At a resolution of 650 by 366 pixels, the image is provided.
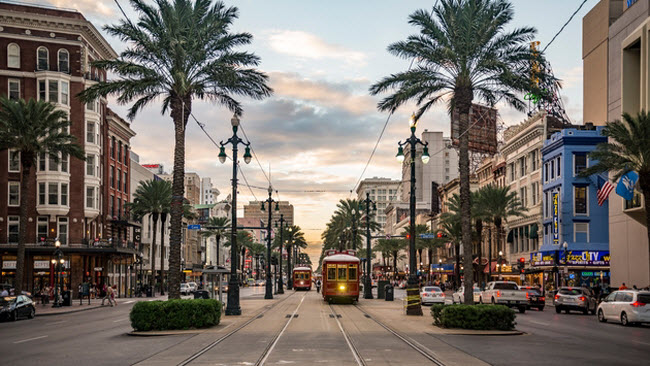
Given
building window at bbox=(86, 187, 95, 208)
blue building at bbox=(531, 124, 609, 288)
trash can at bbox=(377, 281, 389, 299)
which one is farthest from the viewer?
building window at bbox=(86, 187, 95, 208)

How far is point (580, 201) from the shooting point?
66.8 metres

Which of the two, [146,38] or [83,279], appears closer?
[146,38]

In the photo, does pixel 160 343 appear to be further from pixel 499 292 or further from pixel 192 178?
pixel 192 178

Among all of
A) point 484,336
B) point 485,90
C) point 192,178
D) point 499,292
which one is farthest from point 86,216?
point 192,178

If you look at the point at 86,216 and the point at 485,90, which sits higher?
the point at 485,90

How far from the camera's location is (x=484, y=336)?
2519 cm

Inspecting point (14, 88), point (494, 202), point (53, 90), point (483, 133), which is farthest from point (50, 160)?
point (483, 133)

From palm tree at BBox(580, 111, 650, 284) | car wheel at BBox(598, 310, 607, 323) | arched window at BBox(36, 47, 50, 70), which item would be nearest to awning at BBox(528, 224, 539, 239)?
palm tree at BBox(580, 111, 650, 284)

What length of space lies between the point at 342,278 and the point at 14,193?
37090 mm

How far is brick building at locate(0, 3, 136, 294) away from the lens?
228 ft

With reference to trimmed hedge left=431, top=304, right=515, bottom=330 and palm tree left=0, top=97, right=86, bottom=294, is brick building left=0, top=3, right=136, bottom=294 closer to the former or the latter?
palm tree left=0, top=97, right=86, bottom=294

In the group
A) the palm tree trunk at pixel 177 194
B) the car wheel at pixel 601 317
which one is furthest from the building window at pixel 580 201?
the palm tree trunk at pixel 177 194

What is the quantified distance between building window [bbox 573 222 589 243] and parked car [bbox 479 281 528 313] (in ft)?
78.6

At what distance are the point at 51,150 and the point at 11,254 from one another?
846 inches
